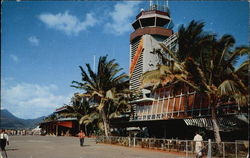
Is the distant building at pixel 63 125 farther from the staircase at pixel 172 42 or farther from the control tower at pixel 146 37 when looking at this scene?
the staircase at pixel 172 42

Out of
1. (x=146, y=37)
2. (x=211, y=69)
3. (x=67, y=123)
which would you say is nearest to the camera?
(x=211, y=69)

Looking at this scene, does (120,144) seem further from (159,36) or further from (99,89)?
(159,36)

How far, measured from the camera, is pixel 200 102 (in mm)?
20672

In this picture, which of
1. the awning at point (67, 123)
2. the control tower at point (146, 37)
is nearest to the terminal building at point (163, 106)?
the control tower at point (146, 37)

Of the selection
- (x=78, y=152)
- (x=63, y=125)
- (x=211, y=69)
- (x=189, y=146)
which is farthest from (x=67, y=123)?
(x=211, y=69)

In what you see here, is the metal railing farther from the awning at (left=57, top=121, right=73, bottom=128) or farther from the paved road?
the awning at (left=57, top=121, right=73, bottom=128)

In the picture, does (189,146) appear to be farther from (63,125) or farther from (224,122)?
(63,125)

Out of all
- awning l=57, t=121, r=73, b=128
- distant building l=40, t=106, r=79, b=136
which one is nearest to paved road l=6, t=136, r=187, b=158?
awning l=57, t=121, r=73, b=128

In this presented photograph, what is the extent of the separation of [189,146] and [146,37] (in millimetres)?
24673

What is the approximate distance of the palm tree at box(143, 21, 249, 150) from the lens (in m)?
15.1

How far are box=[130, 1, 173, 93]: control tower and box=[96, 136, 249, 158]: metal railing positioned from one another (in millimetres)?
12485

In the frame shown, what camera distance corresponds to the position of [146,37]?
126 feet

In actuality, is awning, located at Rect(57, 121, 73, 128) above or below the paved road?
below

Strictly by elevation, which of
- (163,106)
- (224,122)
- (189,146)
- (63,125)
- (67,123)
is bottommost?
(63,125)
